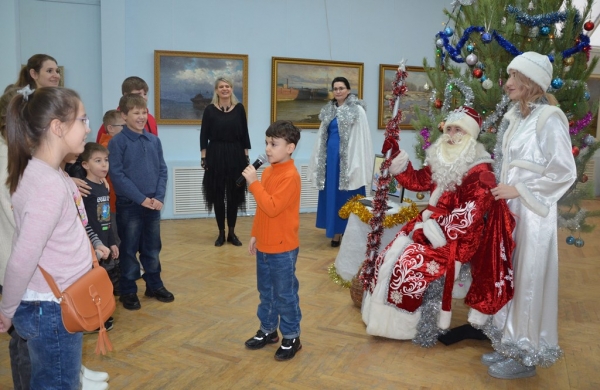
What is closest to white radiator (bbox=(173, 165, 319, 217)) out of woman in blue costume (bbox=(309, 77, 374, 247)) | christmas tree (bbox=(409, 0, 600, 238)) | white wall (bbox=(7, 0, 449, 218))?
white wall (bbox=(7, 0, 449, 218))

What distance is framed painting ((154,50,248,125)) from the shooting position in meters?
7.31

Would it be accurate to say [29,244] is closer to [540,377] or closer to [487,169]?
[487,169]

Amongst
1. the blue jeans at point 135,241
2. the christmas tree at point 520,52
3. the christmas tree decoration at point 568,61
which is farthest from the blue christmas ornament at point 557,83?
the blue jeans at point 135,241

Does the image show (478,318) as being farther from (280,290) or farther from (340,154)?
(340,154)

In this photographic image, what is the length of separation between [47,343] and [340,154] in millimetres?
4373

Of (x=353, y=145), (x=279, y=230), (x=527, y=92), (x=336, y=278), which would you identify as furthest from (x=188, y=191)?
(x=527, y=92)

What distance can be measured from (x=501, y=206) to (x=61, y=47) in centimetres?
601

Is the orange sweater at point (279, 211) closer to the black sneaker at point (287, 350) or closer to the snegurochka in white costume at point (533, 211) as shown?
the black sneaker at point (287, 350)

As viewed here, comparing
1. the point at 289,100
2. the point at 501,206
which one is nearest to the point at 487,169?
the point at 501,206

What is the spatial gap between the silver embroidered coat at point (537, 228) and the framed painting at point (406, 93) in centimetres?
535

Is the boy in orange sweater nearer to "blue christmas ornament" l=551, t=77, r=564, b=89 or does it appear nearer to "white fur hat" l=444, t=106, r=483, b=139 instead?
"white fur hat" l=444, t=106, r=483, b=139

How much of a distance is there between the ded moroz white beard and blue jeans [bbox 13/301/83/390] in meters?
2.41

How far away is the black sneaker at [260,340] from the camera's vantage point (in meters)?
3.49

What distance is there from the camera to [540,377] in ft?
10.6
